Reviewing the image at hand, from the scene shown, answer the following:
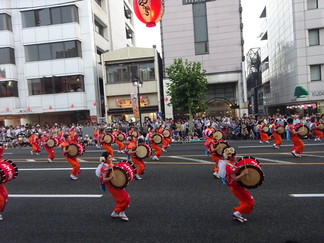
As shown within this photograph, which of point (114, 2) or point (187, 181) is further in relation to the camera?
point (114, 2)

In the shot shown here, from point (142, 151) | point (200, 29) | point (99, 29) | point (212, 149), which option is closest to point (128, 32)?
point (99, 29)

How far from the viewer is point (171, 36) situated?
3259cm

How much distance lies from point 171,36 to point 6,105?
2097 centimetres

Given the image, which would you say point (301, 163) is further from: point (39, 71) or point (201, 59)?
point (39, 71)

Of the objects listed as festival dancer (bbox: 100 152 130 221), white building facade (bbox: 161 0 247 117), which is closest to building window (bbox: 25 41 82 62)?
white building facade (bbox: 161 0 247 117)

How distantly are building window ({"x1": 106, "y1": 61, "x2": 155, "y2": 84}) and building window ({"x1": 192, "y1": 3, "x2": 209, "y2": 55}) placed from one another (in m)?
6.01

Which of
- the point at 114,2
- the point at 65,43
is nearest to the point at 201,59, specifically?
the point at 65,43

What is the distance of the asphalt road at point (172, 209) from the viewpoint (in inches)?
215

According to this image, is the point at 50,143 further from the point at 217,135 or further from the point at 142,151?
the point at 217,135

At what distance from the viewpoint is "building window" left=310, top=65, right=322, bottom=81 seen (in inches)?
1024

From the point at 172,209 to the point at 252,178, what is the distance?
2.20m

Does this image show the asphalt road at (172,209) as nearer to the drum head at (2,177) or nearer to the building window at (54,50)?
the drum head at (2,177)

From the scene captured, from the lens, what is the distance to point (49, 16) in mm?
30656

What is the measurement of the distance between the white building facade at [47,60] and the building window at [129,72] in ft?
6.57
